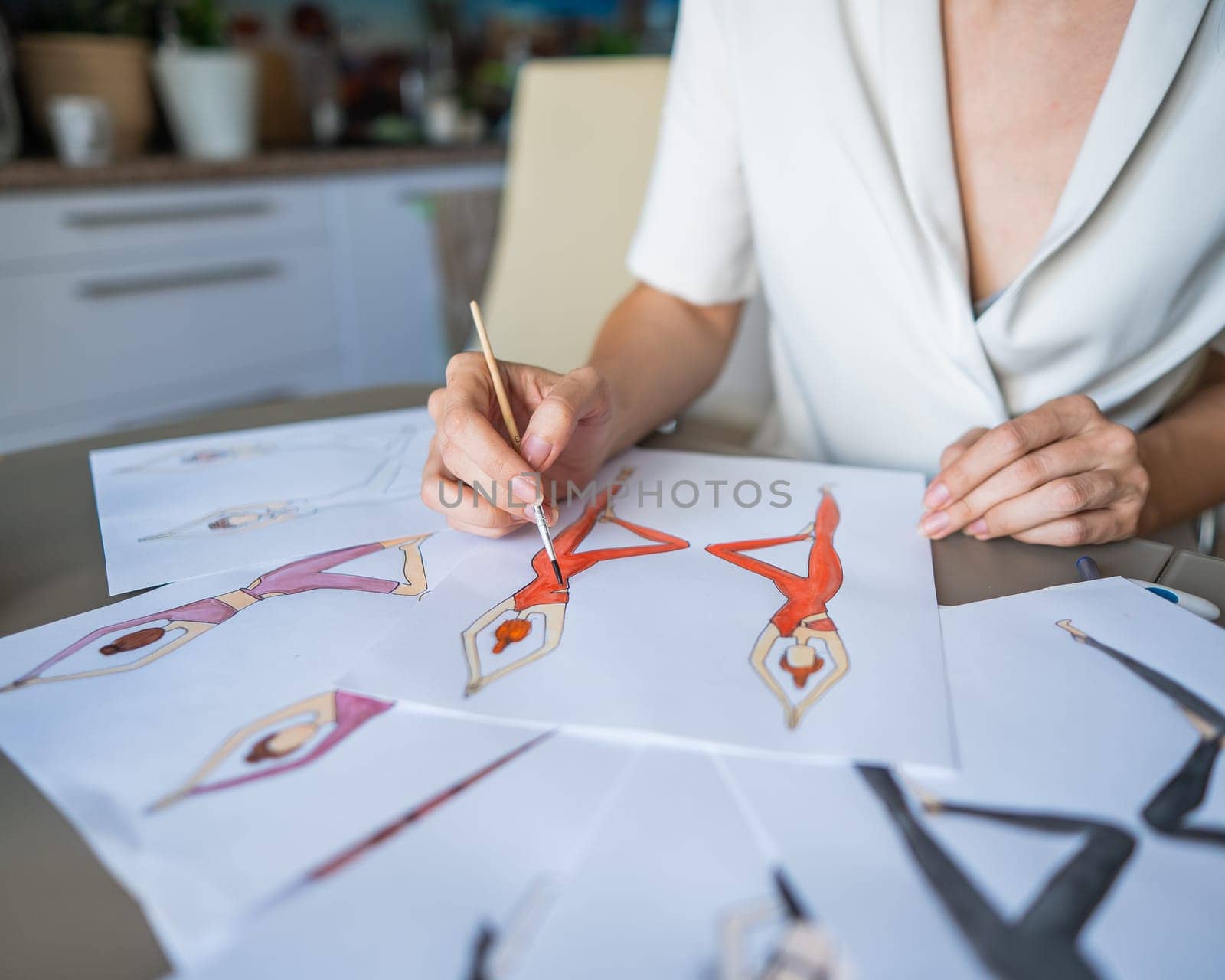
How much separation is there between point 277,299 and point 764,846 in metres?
1.85

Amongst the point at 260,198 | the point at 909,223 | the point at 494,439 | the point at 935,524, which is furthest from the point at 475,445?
the point at 260,198

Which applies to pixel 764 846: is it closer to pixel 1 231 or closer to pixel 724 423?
pixel 724 423

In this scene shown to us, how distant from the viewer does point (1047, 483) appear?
0.47 m

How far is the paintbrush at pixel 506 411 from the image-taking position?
1.47 feet

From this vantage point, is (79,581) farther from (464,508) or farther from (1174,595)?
(1174,595)

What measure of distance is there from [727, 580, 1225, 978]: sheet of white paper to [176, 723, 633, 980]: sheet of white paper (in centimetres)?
7

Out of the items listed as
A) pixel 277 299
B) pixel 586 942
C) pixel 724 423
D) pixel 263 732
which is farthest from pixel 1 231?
pixel 586 942

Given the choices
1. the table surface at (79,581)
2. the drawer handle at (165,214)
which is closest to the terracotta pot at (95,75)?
the drawer handle at (165,214)

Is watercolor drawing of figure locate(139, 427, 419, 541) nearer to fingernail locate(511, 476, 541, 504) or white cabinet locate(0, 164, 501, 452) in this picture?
fingernail locate(511, 476, 541, 504)

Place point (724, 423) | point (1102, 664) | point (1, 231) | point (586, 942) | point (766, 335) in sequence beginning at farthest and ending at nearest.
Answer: point (1, 231) → point (766, 335) → point (724, 423) → point (1102, 664) → point (586, 942)

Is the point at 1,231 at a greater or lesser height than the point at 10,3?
lesser

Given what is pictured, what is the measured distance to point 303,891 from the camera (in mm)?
249

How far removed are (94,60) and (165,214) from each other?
0.33 metres

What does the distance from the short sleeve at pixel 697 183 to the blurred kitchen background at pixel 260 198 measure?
1.75ft
